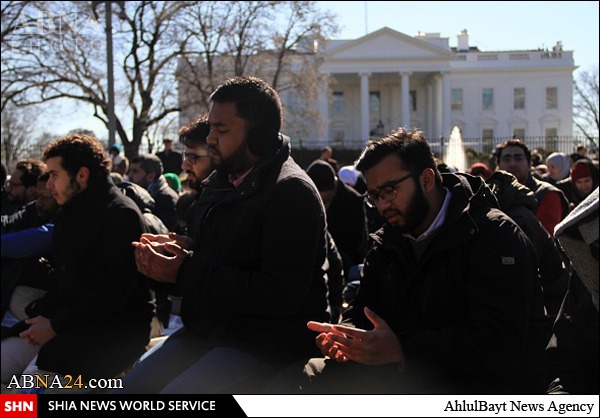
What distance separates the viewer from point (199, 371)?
10.7 ft

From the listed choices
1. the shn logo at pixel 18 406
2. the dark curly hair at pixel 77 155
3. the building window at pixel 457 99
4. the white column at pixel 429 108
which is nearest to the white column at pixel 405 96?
the white column at pixel 429 108

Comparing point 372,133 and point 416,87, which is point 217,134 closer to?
point 372,133

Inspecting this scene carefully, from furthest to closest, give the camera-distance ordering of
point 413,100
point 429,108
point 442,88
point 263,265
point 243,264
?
point 413,100 < point 429,108 < point 442,88 < point 243,264 < point 263,265

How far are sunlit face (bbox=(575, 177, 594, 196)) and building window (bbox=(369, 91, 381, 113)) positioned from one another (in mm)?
62083

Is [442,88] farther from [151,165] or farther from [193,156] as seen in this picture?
[193,156]

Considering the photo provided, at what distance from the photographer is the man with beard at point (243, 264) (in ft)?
10.6

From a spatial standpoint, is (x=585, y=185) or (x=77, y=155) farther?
(x=585, y=185)

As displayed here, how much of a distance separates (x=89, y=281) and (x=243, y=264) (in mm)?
1403

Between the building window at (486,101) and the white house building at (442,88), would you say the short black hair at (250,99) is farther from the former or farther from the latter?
the building window at (486,101)

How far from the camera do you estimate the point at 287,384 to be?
10.2 ft

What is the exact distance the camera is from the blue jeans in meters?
3.23

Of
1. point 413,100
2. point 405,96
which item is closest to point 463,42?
point 413,100

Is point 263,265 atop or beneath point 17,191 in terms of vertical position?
beneath

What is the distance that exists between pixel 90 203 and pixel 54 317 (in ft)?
2.47
